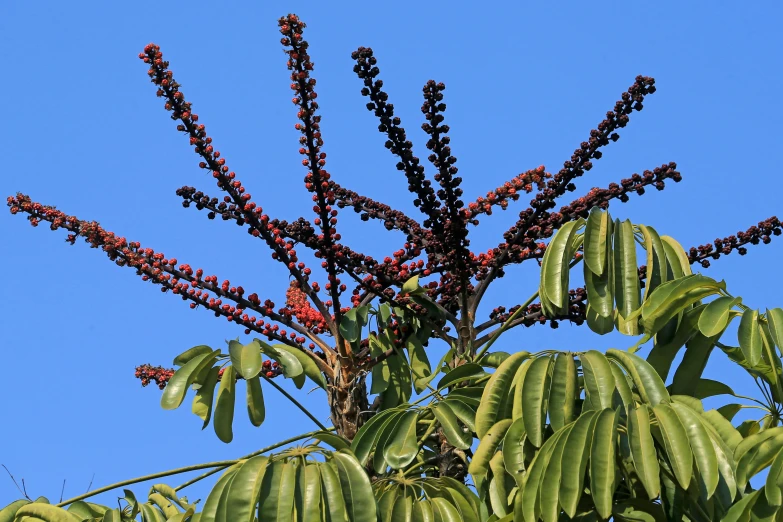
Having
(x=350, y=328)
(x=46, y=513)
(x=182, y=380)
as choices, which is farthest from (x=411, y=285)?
(x=46, y=513)

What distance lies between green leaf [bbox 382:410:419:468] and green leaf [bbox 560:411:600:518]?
63cm

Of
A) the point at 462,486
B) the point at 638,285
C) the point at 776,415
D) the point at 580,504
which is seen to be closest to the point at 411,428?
the point at 462,486

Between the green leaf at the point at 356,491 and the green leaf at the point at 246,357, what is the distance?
1.64 feet

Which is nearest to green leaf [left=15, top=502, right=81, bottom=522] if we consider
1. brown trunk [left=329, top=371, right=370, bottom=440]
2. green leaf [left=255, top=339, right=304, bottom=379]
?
green leaf [left=255, top=339, right=304, bottom=379]

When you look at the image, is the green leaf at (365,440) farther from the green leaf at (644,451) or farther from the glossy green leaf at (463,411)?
the green leaf at (644,451)

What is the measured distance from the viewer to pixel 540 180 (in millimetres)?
4781

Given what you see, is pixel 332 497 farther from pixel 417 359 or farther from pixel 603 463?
pixel 417 359

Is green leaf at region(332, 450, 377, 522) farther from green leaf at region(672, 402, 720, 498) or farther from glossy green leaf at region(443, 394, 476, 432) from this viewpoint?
green leaf at region(672, 402, 720, 498)

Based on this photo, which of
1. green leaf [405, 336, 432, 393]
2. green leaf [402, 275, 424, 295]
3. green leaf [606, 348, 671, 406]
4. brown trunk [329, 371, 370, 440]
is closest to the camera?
green leaf [606, 348, 671, 406]

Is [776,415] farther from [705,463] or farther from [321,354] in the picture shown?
[321,354]

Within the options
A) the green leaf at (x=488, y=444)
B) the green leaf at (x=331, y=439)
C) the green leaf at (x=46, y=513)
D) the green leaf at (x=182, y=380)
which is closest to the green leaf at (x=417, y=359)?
the green leaf at (x=331, y=439)

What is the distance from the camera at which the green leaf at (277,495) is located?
3.45 meters

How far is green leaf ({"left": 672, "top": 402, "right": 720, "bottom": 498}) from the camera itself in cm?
329

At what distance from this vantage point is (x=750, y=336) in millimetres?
3711
